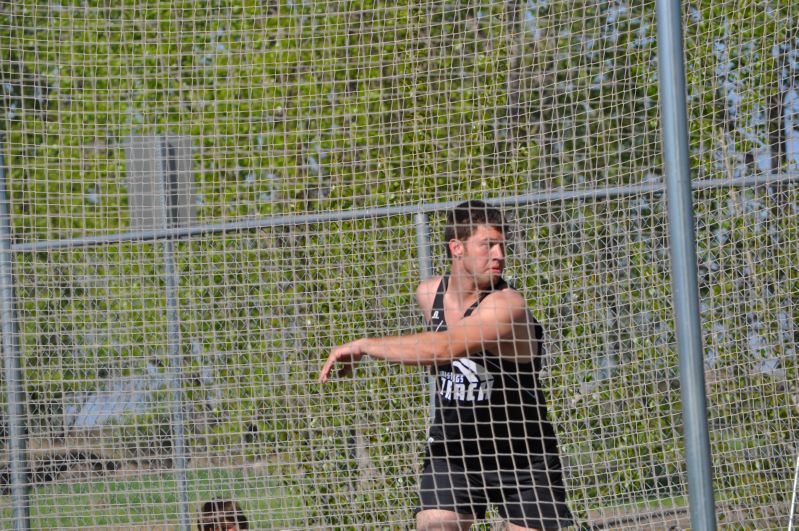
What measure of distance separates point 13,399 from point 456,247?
2.18 metres

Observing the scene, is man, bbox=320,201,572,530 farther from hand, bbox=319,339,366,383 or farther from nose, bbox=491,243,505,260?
hand, bbox=319,339,366,383

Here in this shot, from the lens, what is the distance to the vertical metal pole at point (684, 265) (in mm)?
2844

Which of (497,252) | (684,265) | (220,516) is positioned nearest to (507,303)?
(497,252)

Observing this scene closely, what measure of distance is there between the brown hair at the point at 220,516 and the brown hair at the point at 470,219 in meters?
1.62

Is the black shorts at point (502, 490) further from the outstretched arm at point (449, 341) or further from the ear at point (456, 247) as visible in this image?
the ear at point (456, 247)

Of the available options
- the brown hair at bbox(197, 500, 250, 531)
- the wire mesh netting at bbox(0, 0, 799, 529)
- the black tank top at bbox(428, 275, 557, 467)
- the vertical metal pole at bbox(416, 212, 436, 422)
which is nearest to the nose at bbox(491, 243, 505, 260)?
the black tank top at bbox(428, 275, 557, 467)

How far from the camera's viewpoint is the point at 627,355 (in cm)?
456

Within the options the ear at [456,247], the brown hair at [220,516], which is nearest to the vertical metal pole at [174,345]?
the brown hair at [220,516]

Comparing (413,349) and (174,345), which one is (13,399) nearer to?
(174,345)

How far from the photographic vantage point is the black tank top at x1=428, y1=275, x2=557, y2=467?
3.88 meters

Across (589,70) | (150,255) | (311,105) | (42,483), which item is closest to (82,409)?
(42,483)

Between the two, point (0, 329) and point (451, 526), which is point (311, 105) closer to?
point (0, 329)

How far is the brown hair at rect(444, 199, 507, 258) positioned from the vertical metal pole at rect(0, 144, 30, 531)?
2.10 m

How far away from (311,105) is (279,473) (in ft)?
6.68
